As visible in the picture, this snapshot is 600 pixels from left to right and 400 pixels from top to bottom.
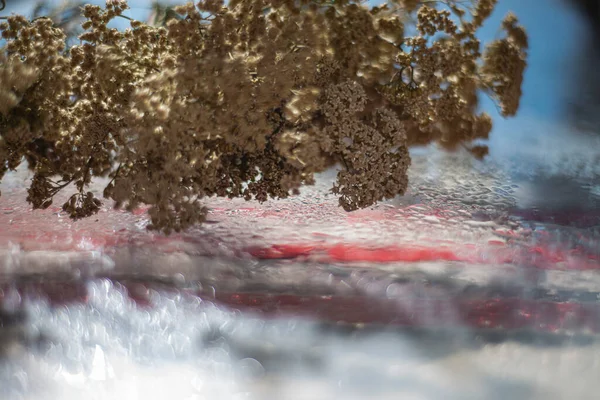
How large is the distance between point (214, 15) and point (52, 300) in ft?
1.15

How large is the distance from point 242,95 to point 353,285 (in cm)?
25

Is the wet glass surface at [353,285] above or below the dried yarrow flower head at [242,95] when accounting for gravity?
below

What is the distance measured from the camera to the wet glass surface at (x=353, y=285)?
574mm

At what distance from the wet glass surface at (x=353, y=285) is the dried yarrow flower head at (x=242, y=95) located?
80 millimetres

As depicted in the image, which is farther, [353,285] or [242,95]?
[353,285]

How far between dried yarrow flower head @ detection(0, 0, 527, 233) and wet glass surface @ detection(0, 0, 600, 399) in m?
0.08

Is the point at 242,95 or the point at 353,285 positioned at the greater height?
the point at 242,95

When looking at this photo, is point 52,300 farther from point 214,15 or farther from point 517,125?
point 517,125

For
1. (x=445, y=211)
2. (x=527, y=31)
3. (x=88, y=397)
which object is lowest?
(x=88, y=397)

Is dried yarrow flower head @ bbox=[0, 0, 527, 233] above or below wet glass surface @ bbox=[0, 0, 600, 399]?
above

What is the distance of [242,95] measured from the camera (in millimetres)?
594

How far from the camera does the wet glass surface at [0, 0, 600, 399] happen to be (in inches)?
22.6

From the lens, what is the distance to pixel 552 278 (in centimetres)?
75

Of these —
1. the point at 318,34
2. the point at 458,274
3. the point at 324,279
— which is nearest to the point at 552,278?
the point at 458,274
